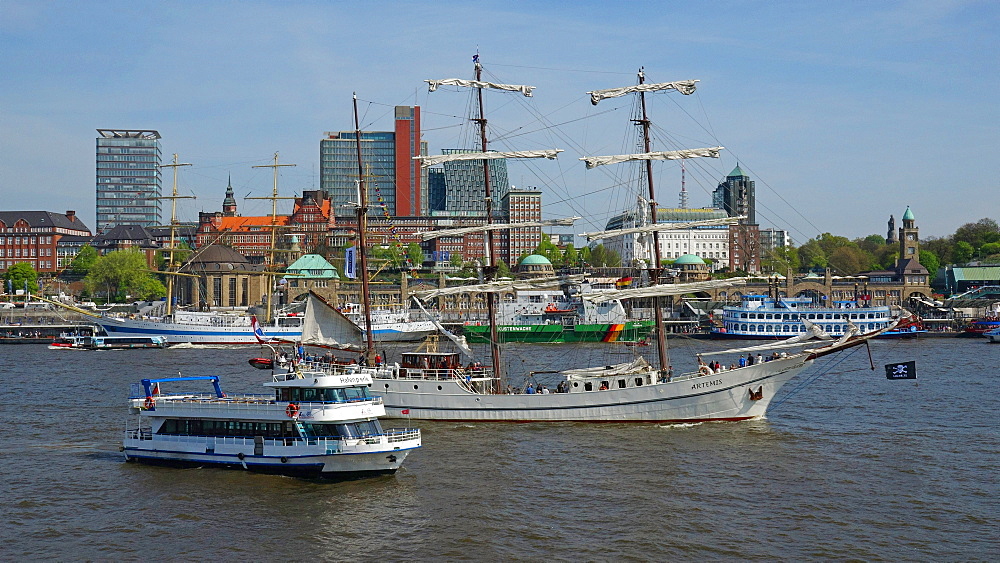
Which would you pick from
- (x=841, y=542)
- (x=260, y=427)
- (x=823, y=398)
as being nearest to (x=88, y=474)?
(x=260, y=427)

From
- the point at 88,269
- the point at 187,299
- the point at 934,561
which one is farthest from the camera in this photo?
the point at 88,269

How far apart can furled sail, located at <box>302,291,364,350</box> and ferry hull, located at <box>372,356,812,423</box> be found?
10.0m

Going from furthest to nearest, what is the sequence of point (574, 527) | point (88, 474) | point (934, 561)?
point (88, 474) < point (574, 527) < point (934, 561)

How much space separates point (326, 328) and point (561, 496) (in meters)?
27.7

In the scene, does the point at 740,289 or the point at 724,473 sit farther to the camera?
the point at 740,289

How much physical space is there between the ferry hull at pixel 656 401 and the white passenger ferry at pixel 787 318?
271 ft

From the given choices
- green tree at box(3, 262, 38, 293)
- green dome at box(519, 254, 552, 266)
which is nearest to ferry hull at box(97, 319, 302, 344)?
green tree at box(3, 262, 38, 293)

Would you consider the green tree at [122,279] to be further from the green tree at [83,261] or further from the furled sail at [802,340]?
the furled sail at [802,340]

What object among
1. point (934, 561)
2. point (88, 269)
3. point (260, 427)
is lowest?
point (934, 561)

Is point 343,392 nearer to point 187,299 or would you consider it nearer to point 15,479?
point 15,479

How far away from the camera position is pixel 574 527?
29.7m

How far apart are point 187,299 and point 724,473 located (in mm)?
145757

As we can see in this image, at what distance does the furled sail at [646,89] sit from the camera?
54.9 m

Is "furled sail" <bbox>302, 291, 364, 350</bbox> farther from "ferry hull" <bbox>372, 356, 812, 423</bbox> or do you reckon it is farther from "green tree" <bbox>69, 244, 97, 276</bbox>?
"green tree" <bbox>69, 244, 97, 276</bbox>
